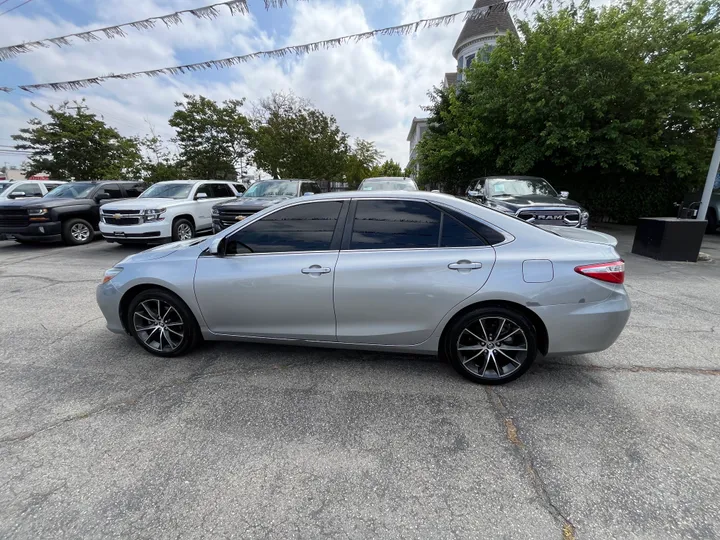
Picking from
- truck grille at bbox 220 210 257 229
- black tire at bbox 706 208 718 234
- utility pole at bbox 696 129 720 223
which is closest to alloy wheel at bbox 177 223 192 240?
truck grille at bbox 220 210 257 229

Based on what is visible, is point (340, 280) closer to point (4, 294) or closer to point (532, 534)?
point (532, 534)

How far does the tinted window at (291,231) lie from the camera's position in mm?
3020

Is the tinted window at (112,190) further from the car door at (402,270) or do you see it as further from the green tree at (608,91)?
the green tree at (608,91)

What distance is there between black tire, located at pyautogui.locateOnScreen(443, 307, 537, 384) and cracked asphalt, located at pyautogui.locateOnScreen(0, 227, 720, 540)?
6.0 inches

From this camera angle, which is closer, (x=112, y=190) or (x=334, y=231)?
(x=334, y=231)

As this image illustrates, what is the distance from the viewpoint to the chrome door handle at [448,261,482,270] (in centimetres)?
270

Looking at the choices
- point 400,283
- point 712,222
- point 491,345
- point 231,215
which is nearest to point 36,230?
point 231,215

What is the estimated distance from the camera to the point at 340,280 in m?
2.83

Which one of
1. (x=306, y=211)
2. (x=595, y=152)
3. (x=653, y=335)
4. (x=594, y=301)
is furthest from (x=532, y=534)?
(x=595, y=152)

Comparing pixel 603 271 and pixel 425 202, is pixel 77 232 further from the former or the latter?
pixel 603 271

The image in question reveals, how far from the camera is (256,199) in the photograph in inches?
364

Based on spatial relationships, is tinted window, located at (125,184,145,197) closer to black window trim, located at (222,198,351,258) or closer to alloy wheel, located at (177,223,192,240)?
alloy wheel, located at (177,223,192,240)

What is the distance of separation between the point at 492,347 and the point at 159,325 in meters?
3.09

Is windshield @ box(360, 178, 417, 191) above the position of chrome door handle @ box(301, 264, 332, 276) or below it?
above
